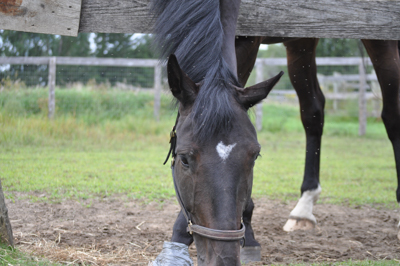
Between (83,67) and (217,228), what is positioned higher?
(83,67)

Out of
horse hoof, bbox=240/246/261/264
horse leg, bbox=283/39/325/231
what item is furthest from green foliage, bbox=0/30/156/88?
horse hoof, bbox=240/246/261/264

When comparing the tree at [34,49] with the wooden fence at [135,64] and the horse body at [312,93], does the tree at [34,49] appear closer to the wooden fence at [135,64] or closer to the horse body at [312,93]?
the wooden fence at [135,64]

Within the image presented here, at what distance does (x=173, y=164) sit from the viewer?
6.89 ft

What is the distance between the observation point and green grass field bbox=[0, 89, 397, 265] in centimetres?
461

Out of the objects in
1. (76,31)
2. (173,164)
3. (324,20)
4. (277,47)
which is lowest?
(173,164)

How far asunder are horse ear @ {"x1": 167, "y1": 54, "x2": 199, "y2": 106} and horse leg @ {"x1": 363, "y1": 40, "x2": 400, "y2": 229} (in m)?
2.78

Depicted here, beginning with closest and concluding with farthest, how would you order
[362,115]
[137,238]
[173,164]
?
[173,164]
[137,238]
[362,115]

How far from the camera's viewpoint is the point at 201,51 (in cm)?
216

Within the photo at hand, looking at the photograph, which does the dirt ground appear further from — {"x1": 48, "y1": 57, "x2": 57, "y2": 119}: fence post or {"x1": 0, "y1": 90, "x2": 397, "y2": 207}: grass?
{"x1": 48, "y1": 57, "x2": 57, "y2": 119}: fence post

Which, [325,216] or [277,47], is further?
[277,47]

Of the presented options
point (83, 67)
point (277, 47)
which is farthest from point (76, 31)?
point (277, 47)

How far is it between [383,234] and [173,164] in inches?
103

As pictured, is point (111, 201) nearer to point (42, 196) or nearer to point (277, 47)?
point (42, 196)

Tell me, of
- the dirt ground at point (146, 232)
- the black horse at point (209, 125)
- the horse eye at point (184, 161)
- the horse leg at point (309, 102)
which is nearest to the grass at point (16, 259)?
the dirt ground at point (146, 232)
